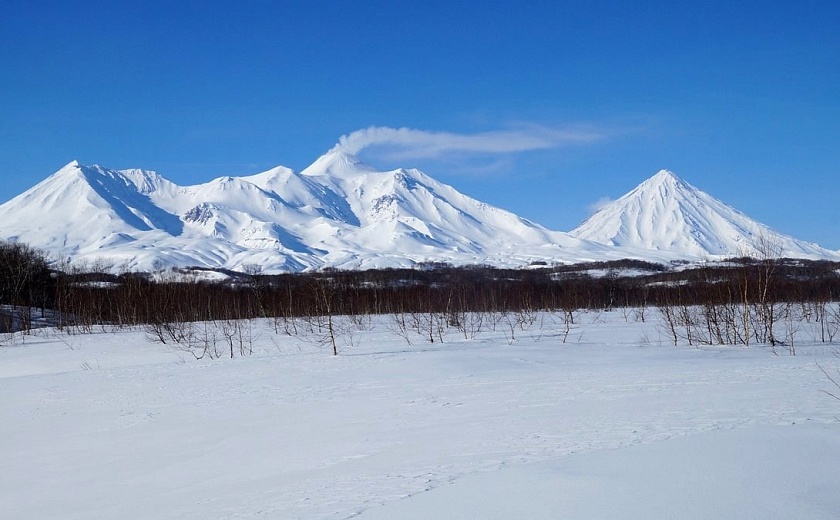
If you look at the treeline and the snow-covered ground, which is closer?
the snow-covered ground

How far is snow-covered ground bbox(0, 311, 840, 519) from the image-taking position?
19.2 ft

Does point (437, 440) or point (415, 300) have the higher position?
point (415, 300)

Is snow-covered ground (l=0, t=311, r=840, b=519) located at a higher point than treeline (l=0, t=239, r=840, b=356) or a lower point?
lower

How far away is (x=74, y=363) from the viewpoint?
84.5 ft

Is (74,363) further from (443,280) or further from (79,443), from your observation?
(443,280)

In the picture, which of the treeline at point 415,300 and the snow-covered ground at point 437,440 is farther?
the treeline at point 415,300

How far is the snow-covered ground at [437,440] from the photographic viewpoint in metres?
5.87

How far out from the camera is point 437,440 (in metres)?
8.90

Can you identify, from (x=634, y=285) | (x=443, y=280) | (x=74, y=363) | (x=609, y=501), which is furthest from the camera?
(x=443, y=280)

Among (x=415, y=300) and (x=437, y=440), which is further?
(x=415, y=300)

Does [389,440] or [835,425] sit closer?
[835,425]

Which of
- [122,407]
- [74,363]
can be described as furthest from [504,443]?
[74,363]

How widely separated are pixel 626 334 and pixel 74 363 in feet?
70.2

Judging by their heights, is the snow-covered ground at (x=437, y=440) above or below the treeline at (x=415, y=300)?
below
